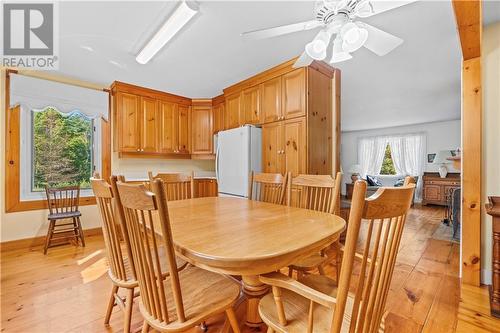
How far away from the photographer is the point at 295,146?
2.66 meters

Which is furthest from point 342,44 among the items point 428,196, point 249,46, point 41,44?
point 428,196

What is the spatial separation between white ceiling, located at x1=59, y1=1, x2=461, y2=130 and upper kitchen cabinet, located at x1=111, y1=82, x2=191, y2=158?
21 centimetres

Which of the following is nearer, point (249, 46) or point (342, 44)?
point (342, 44)

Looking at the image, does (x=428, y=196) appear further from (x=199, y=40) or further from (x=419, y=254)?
(x=199, y=40)

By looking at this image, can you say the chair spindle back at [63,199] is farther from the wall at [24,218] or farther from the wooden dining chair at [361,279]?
the wooden dining chair at [361,279]

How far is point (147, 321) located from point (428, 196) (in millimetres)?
7391

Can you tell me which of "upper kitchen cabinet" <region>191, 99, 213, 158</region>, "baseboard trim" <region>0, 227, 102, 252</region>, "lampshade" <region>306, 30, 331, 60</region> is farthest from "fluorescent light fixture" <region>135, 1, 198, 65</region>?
"baseboard trim" <region>0, 227, 102, 252</region>

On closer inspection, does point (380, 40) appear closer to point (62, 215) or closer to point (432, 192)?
point (62, 215)

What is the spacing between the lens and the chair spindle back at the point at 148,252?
833mm

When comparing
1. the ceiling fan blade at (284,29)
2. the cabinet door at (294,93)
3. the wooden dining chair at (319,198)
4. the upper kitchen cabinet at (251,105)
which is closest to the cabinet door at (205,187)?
the upper kitchen cabinet at (251,105)

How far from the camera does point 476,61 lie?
80.0 inches

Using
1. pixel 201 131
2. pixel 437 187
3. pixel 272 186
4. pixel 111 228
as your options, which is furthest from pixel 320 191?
pixel 437 187

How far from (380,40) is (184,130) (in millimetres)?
3360

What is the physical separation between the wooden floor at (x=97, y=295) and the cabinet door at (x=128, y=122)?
1522mm
